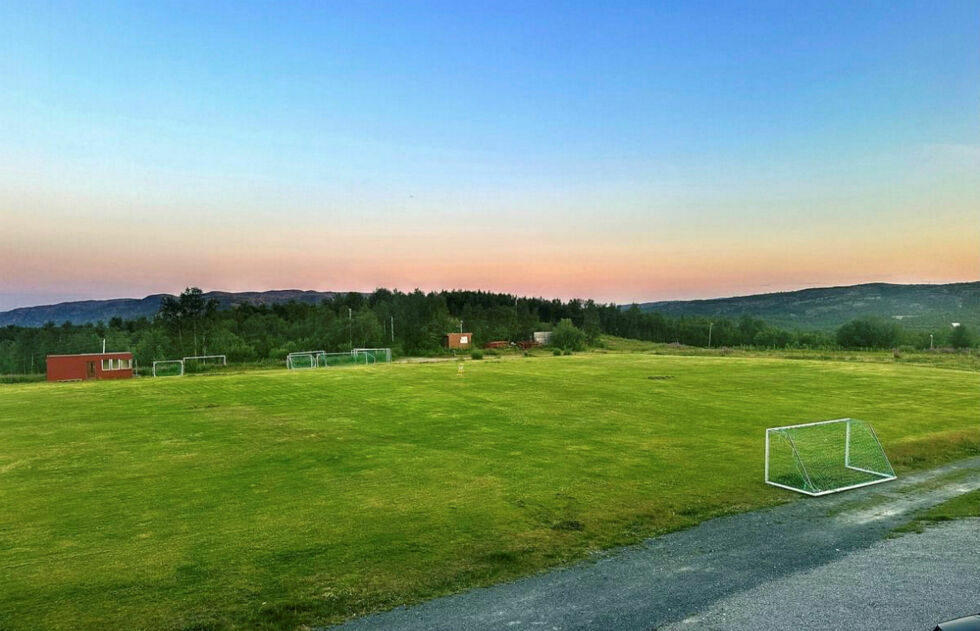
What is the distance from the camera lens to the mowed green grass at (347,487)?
691cm

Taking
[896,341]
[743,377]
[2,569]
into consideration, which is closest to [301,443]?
[2,569]

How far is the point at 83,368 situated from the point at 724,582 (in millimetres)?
52979

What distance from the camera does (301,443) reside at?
16.0m

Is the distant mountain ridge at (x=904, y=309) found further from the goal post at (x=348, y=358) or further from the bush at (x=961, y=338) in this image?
the goal post at (x=348, y=358)

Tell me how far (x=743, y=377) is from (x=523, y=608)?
32880mm

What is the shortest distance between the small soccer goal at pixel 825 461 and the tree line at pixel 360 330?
56.4m

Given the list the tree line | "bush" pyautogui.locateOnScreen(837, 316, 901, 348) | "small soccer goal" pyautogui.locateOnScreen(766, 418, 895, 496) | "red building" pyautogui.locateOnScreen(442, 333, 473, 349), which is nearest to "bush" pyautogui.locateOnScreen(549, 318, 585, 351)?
the tree line

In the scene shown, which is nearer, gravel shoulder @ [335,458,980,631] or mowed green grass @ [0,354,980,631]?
gravel shoulder @ [335,458,980,631]

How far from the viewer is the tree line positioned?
78812 millimetres

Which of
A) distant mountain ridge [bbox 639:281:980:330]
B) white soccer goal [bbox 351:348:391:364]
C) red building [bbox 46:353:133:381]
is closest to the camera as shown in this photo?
red building [bbox 46:353:133:381]

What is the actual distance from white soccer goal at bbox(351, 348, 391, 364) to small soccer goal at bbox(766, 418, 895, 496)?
145ft

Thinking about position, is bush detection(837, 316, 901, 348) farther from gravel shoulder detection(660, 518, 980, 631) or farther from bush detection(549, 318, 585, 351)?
gravel shoulder detection(660, 518, 980, 631)

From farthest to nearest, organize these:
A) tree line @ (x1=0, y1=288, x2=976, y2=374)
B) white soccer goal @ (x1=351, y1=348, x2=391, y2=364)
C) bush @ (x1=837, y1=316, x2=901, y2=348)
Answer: bush @ (x1=837, y1=316, x2=901, y2=348), tree line @ (x1=0, y1=288, x2=976, y2=374), white soccer goal @ (x1=351, y1=348, x2=391, y2=364)

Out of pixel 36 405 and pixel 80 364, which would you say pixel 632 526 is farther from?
pixel 80 364
